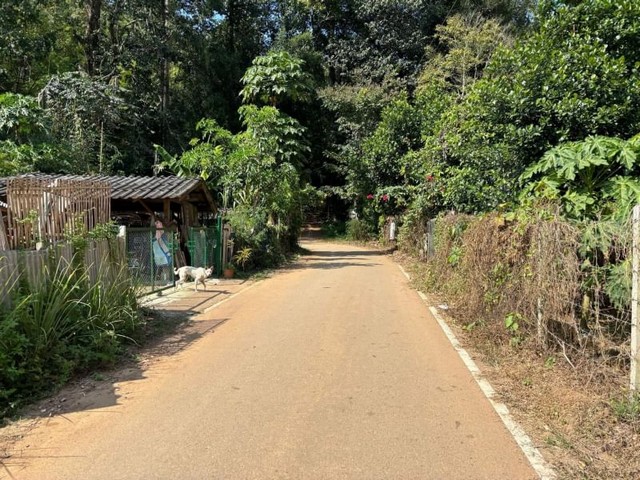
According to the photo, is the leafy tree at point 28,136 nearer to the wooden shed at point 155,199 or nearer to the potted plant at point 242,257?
the wooden shed at point 155,199

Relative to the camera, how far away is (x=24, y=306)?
601 centimetres

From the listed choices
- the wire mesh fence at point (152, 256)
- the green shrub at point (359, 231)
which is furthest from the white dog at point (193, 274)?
the green shrub at point (359, 231)

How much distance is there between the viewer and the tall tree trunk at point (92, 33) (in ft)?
91.5

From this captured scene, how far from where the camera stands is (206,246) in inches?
664

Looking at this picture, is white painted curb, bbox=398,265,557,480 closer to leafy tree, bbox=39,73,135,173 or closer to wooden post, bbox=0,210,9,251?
A: wooden post, bbox=0,210,9,251

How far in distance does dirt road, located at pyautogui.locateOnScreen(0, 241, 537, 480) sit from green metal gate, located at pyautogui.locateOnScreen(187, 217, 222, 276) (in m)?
8.03

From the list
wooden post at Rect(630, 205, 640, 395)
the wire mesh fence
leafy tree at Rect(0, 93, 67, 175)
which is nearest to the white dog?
the wire mesh fence

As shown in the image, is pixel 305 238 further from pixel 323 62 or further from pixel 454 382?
pixel 454 382

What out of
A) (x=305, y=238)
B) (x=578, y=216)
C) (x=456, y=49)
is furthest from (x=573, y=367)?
(x=305, y=238)

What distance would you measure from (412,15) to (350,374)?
115 ft

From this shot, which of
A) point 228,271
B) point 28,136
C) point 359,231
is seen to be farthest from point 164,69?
point 228,271

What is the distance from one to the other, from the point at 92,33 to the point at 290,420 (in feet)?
95.8

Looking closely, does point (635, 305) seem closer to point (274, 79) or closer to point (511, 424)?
point (511, 424)

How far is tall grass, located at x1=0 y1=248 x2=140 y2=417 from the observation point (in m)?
5.57
